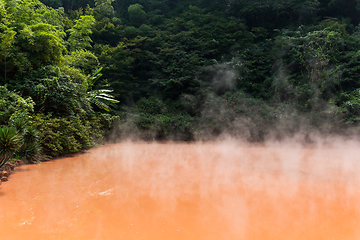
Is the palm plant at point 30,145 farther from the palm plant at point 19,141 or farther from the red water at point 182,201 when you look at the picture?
the red water at point 182,201

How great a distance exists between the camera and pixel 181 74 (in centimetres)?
1259

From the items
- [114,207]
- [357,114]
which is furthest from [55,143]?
[357,114]

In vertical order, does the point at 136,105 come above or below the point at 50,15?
below

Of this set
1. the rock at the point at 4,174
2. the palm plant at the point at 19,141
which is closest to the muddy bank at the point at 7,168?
the rock at the point at 4,174

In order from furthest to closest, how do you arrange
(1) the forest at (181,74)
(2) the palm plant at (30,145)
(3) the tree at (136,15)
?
1. (3) the tree at (136,15)
2. (1) the forest at (181,74)
3. (2) the palm plant at (30,145)

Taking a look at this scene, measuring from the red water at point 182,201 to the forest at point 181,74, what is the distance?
1410 millimetres

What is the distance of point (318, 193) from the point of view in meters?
3.68

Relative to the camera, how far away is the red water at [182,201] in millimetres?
2514

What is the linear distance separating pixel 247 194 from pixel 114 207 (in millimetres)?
1992

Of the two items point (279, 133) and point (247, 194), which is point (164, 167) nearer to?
point (247, 194)

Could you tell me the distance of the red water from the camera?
2.51 meters

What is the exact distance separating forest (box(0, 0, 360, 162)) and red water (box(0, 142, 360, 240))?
141 cm

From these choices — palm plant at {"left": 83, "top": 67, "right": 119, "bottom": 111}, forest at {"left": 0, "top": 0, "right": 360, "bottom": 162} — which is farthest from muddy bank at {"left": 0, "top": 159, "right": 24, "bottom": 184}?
palm plant at {"left": 83, "top": 67, "right": 119, "bottom": 111}

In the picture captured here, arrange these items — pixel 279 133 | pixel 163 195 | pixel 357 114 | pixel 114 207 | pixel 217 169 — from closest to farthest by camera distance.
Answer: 1. pixel 114 207
2. pixel 163 195
3. pixel 217 169
4. pixel 357 114
5. pixel 279 133
